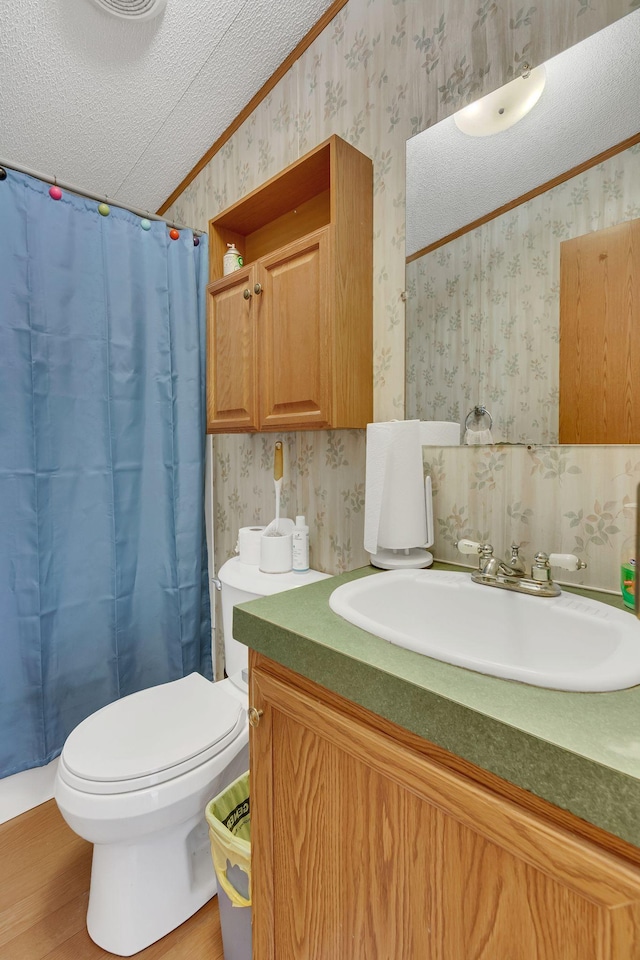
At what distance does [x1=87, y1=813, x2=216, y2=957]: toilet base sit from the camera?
1081 millimetres

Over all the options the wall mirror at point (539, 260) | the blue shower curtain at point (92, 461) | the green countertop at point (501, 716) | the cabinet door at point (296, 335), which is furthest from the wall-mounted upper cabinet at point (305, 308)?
the green countertop at point (501, 716)

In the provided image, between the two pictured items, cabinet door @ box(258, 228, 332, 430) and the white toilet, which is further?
cabinet door @ box(258, 228, 332, 430)

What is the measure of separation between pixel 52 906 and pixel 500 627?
1.39 m

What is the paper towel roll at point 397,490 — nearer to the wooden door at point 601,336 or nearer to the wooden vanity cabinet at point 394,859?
the wooden door at point 601,336

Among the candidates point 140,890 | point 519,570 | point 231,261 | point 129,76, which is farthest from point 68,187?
point 140,890

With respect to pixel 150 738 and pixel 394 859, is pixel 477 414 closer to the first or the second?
pixel 394 859

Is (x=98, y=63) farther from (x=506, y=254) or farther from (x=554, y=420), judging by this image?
(x=554, y=420)

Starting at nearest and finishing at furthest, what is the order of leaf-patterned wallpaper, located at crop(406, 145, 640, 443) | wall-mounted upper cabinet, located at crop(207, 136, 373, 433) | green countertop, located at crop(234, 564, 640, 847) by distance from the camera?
green countertop, located at crop(234, 564, 640, 847), leaf-patterned wallpaper, located at crop(406, 145, 640, 443), wall-mounted upper cabinet, located at crop(207, 136, 373, 433)

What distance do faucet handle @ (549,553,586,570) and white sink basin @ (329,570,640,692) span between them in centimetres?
6

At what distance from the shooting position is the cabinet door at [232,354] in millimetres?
1459

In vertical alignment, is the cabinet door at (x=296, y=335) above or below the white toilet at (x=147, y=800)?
above

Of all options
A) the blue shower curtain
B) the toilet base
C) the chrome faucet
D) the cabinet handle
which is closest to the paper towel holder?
the chrome faucet

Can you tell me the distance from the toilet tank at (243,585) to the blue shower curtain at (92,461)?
43 cm

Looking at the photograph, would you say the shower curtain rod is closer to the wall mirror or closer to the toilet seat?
the wall mirror
